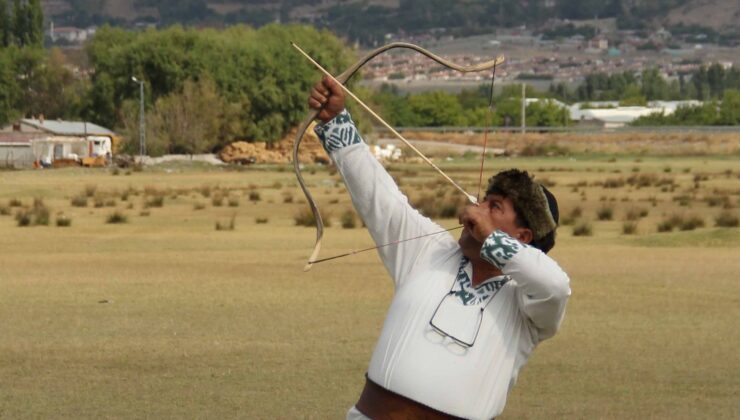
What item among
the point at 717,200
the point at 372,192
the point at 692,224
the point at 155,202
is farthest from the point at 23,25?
the point at 372,192

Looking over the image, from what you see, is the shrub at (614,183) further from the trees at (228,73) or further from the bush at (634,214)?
the trees at (228,73)

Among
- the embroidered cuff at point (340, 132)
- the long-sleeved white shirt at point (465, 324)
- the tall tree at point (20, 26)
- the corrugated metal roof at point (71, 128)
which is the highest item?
the embroidered cuff at point (340, 132)

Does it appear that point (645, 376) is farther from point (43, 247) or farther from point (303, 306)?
point (43, 247)

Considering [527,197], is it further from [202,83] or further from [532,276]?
[202,83]

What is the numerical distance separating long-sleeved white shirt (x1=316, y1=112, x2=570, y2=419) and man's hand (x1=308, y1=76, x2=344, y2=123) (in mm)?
548

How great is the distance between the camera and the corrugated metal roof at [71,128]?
362 ft

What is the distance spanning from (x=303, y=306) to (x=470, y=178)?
41620 millimetres

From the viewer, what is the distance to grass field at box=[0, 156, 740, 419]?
11945mm

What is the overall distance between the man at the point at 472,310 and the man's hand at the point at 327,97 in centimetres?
50

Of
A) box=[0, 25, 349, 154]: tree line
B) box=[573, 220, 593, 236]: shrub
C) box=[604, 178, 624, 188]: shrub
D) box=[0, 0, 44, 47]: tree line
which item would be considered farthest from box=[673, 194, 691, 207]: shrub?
box=[0, 0, 44, 47]: tree line

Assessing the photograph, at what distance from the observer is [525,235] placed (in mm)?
5336

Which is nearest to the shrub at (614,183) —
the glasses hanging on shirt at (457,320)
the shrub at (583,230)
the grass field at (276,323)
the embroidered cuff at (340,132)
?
the grass field at (276,323)

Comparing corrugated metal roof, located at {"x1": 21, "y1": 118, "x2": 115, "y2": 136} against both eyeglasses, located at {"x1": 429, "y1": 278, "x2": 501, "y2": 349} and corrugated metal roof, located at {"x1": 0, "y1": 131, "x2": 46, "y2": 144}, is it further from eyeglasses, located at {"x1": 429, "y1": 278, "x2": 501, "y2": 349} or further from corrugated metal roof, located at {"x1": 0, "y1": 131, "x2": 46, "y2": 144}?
eyeglasses, located at {"x1": 429, "y1": 278, "x2": 501, "y2": 349}

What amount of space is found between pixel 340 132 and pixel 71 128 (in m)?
110
